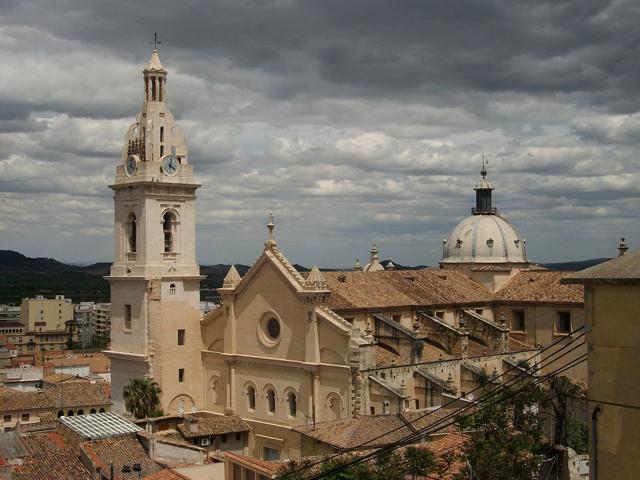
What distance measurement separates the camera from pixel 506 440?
88.3 feet

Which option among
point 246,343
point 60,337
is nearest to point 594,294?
point 246,343

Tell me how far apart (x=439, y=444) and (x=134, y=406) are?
26864 millimetres

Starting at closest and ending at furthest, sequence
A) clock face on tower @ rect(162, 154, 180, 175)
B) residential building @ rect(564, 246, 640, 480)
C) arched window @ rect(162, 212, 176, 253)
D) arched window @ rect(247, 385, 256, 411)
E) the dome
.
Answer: residential building @ rect(564, 246, 640, 480) < arched window @ rect(247, 385, 256, 411) < clock face on tower @ rect(162, 154, 180, 175) < arched window @ rect(162, 212, 176, 253) < the dome

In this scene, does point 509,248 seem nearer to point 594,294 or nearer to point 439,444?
point 439,444

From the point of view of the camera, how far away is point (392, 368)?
159 ft

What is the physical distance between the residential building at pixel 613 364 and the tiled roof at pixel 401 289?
39304mm

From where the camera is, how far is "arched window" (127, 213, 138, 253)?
2307 inches

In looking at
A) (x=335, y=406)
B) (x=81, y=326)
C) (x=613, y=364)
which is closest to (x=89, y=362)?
(x=81, y=326)

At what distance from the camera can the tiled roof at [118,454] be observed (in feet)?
132

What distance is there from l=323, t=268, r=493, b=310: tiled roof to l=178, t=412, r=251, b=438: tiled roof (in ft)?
28.7

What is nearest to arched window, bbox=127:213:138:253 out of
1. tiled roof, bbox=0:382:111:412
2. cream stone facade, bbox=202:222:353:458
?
cream stone facade, bbox=202:222:353:458

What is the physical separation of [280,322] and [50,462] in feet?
53.3

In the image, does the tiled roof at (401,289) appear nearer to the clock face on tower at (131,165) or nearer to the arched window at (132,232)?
the arched window at (132,232)

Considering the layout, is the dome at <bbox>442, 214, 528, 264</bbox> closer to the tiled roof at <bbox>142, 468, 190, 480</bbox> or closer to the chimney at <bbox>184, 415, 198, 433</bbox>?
the chimney at <bbox>184, 415, 198, 433</bbox>
